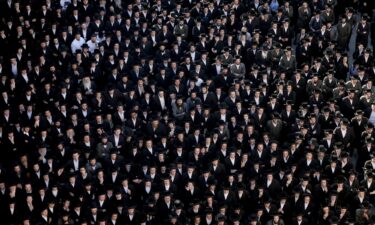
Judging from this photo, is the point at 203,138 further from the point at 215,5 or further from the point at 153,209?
the point at 215,5

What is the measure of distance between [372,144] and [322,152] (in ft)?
4.17

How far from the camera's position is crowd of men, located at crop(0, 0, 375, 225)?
69.0 ft

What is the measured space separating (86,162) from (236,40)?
6263 mm

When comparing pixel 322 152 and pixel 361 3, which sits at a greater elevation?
pixel 361 3

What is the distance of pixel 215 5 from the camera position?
27484mm

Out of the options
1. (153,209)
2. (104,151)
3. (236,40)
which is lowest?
(153,209)

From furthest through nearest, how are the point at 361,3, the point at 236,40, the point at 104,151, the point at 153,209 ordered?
1. the point at 361,3
2. the point at 236,40
3. the point at 104,151
4. the point at 153,209

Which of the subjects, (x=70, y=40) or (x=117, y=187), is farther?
(x=70, y=40)

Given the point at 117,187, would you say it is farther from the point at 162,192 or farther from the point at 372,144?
the point at 372,144

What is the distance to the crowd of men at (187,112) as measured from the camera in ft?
69.0

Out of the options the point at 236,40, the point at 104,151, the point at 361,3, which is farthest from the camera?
the point at 361,3

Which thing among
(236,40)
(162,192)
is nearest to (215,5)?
(236,40)

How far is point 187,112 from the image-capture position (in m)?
23.4

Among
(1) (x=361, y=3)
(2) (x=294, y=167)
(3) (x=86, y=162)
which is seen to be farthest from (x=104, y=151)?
(1) (x=361, y=3)
